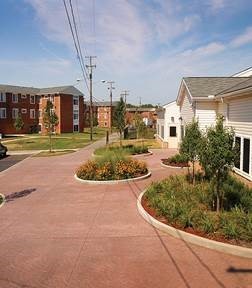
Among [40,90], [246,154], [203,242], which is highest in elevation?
[40,90]

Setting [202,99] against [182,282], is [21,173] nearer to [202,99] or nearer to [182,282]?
[202,99]

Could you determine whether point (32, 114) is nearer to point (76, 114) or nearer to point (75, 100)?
point (76, 114)

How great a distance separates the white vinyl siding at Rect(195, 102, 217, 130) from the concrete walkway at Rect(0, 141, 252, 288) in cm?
1093

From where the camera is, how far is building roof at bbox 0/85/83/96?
227 feet

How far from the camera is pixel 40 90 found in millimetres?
74812

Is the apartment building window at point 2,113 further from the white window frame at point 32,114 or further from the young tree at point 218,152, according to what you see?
the young tree at point 218,152

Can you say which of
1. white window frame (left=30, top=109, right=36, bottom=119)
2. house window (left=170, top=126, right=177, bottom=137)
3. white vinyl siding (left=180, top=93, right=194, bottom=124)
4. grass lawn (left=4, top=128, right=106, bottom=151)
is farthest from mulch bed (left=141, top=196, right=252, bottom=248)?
white window frame (left=30, top=109, right=36, bottom=119)

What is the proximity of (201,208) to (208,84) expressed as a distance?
619 inches

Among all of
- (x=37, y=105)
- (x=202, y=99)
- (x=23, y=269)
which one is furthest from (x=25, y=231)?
(x=37, y=105)

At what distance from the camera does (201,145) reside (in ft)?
34.2

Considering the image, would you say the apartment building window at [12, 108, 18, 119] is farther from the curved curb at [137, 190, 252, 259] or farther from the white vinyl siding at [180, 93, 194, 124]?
the curved curb at [137, 190, 252, 259]

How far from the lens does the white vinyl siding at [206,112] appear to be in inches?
894

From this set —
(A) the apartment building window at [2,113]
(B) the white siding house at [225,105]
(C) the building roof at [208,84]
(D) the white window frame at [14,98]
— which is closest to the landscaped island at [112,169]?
(B) the white siding house at [225,105]

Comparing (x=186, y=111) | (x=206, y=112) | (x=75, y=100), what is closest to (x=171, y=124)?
(x=186, y=111)
